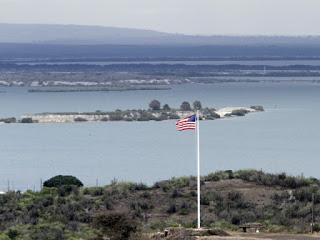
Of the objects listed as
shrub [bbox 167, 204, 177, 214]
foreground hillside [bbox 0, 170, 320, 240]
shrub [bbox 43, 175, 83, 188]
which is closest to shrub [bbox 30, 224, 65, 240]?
foreground hillside [bbox 0, 170, 320, 240]

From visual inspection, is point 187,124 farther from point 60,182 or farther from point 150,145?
point 150,145

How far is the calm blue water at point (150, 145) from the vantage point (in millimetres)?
56938

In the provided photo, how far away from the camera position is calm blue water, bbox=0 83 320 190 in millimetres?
56938

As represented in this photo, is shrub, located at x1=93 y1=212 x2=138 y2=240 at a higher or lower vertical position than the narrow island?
lower

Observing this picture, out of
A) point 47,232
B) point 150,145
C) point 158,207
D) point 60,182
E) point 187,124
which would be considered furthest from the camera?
point 150,145

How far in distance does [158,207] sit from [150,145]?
117 ft

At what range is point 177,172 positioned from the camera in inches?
2170

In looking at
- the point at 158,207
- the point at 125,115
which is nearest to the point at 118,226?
the point at 158,207

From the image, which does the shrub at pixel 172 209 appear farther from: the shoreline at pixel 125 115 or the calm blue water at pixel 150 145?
the shoreline at pixel 125 115

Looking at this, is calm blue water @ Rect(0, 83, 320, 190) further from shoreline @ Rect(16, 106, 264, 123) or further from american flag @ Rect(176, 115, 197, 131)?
american flag @ Rect(176, 115, 197, 131)

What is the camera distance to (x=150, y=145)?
72000mm

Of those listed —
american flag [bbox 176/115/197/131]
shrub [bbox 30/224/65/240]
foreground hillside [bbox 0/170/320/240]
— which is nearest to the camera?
shrub [bbox 30/224/65/240]

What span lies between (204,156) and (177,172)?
28.7 feet

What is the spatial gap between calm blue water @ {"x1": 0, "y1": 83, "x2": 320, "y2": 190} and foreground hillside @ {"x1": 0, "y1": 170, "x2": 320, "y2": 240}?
11181 millimetres
